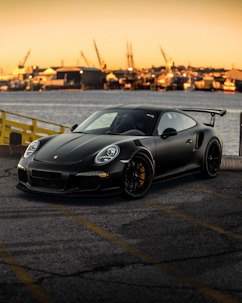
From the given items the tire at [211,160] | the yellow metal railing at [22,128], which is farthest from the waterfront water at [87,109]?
the tire at [211,160]

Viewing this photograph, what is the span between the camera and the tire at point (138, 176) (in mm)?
6410

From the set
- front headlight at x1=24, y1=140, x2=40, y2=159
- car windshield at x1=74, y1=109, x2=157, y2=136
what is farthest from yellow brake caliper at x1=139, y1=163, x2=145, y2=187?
front headlight at x1=24, y1=140, x2=40, y2=159

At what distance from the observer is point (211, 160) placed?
324 inches

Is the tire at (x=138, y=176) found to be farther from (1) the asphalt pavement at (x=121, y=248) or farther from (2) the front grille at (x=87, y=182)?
(2) the front grille at (x=87, y=182)

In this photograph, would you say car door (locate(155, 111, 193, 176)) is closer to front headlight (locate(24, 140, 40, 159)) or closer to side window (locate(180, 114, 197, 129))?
side window (locate(180, 114, 197, 129))

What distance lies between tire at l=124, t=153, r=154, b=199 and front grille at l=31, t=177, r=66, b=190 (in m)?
0.92

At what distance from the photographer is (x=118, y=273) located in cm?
365

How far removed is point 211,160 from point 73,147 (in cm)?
291

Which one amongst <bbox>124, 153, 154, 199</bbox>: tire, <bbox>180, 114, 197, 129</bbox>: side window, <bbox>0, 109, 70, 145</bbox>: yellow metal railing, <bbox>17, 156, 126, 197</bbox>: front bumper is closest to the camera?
<bbox>17, 156, 126, 197</bbox>: front bumper

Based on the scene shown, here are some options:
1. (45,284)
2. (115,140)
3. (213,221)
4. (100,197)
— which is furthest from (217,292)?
(115,140)

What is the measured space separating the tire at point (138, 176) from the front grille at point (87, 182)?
466mm

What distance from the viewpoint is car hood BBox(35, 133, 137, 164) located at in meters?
6.30

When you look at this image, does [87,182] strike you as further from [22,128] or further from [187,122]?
[22,128]

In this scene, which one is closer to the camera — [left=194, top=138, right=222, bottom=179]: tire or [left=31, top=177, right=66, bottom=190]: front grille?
[left=31, top=177, right=66, bottom=190]: front grille
